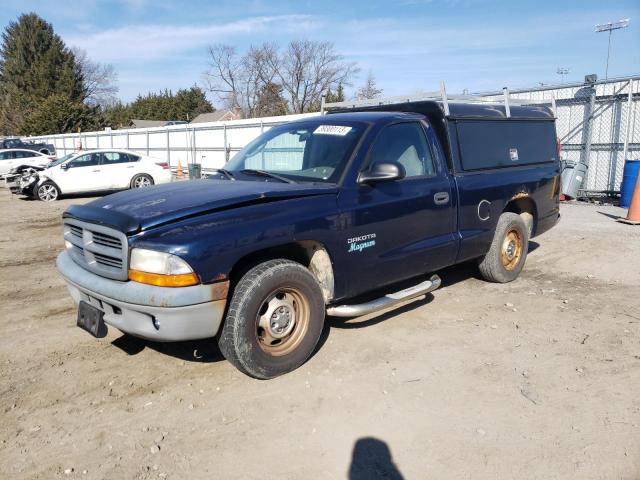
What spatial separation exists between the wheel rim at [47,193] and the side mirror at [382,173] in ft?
46.8

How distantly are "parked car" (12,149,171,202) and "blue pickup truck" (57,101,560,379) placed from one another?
41.0 ft

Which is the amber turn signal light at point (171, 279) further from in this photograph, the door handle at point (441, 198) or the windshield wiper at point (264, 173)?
the door handle at point (441, 198)

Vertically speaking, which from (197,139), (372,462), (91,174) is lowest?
(372,462)

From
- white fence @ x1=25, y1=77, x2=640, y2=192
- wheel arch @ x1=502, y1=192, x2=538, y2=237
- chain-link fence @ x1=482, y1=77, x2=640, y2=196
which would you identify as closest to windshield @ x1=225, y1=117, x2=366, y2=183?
wheel arch @ x1=502, y1=192, x2=538, y2=237

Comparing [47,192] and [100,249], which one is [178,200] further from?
[47,192]

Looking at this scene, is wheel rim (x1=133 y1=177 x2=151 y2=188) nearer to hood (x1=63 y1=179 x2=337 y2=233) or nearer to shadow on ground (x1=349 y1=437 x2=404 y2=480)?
hood (x1=63 y1=179 x2=337 y2=233)

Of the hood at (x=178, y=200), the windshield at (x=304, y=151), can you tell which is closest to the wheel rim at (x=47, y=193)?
the windshield at (x=304, y=151)

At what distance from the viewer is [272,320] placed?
3633 millimetres

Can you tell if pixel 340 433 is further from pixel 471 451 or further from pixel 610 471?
pixel 610 471

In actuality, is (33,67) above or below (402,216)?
above

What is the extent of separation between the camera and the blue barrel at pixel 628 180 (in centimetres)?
1130

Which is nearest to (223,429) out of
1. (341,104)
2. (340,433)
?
(340,433)

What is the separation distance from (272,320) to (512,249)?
353 cm

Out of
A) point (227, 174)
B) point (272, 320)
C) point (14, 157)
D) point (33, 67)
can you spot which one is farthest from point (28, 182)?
point (33, 67)
